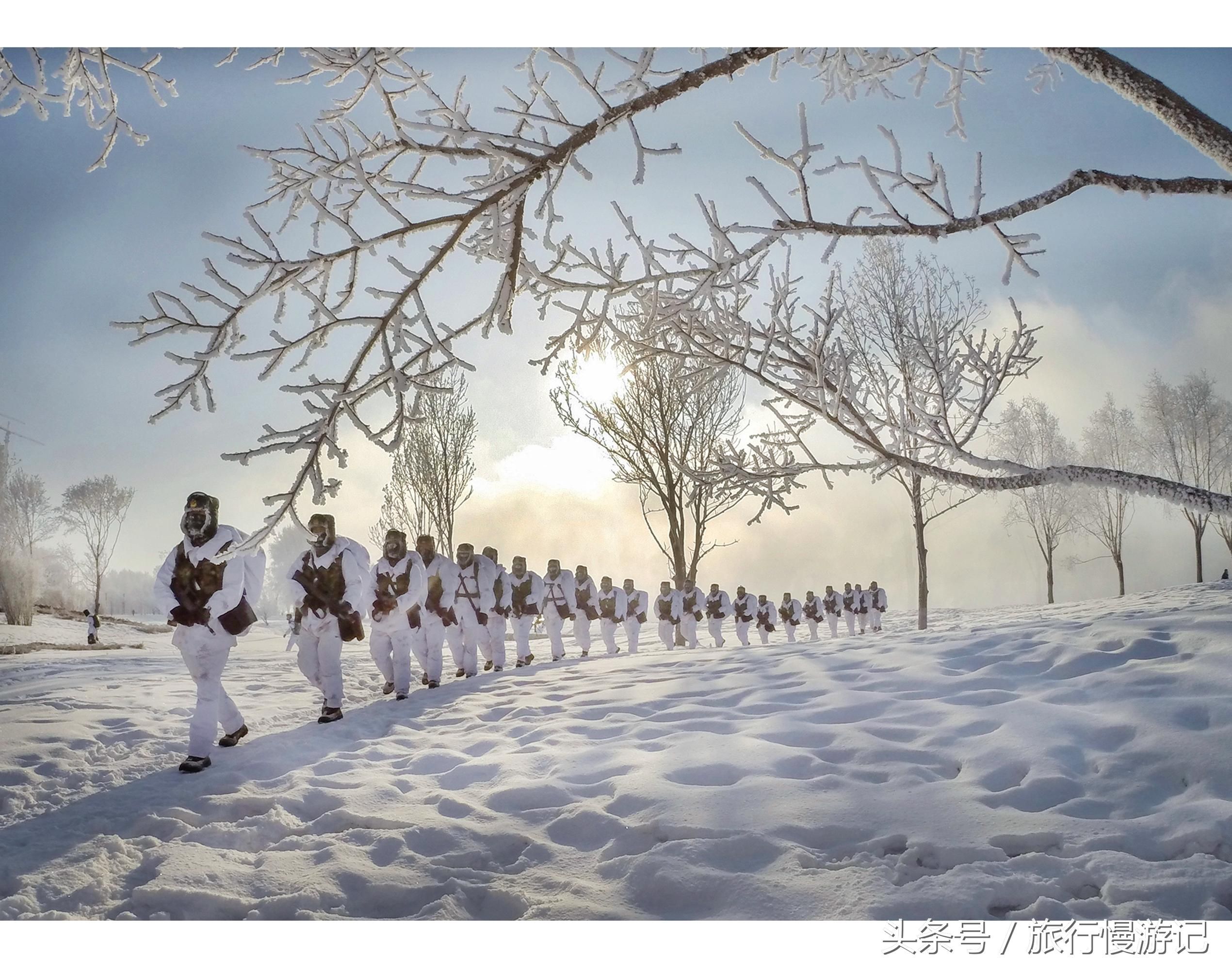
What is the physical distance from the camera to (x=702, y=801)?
2.67 m

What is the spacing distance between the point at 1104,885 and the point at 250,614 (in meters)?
4.51

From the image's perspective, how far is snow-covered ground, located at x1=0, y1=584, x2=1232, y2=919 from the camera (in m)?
2.12

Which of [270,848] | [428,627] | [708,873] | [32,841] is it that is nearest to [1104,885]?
[708,873]

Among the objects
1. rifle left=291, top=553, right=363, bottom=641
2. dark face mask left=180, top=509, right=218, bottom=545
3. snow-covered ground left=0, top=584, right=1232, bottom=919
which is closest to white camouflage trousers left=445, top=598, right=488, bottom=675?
rifle left=291, top=553, right=363, bottom=641

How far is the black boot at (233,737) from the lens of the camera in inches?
172

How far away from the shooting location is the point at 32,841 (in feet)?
9.16

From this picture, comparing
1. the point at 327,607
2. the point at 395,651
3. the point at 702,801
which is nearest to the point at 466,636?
the point at 395,651

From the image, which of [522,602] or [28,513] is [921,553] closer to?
[522,602]

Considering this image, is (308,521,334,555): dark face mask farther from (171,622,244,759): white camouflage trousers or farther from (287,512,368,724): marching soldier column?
(171,622,244,759): white camouflage trousers

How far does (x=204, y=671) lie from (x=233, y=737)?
69 centimetres

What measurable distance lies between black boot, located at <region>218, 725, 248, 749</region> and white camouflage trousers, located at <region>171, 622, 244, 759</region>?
34cm

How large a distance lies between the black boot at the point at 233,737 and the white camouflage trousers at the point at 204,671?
335 mm

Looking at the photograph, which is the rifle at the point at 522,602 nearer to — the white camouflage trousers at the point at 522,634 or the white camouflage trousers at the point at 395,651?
the white camouflage trousers at the point at 522,634
